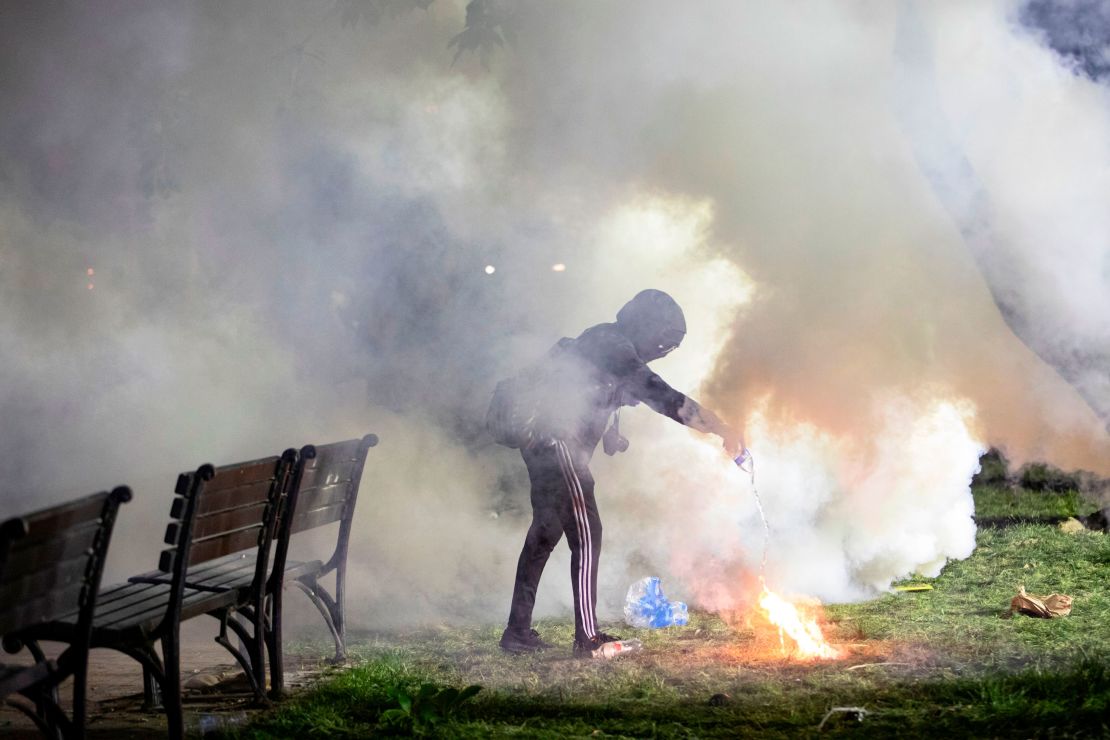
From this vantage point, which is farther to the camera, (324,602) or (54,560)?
(324,602)

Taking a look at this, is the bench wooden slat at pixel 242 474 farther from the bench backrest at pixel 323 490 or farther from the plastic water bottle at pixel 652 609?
the plastic water bottle at pixel 652 609

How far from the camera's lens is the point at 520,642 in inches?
204

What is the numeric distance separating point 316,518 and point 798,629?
230 centimetres

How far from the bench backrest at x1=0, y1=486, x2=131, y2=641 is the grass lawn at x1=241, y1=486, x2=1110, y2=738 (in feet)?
3.40

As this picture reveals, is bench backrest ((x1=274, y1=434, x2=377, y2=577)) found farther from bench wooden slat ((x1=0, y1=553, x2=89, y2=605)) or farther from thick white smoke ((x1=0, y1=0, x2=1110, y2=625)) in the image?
thick white smoke ((x1=0, y1=0, x2=1110, y2=625))

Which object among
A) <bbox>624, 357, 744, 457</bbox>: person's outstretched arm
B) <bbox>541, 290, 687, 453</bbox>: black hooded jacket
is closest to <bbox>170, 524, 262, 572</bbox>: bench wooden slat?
<bbox>541, 290, 687, 453</bbox>: black hooded jacket

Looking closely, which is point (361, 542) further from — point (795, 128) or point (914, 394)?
point (795, 128)

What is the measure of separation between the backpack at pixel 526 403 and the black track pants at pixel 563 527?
0.33ft

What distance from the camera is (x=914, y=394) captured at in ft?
23.3

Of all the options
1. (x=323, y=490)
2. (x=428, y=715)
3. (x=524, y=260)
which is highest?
(x=524, y=260)

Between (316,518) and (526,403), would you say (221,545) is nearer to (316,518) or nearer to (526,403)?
(316,518)

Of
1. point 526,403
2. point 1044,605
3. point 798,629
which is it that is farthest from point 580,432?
point 1044,605

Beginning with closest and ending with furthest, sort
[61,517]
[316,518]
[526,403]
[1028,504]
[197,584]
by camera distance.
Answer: [61,517]
[197,584]
[316,518]
[526,403]
[1028,504]

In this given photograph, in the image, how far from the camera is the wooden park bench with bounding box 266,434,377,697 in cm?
429
